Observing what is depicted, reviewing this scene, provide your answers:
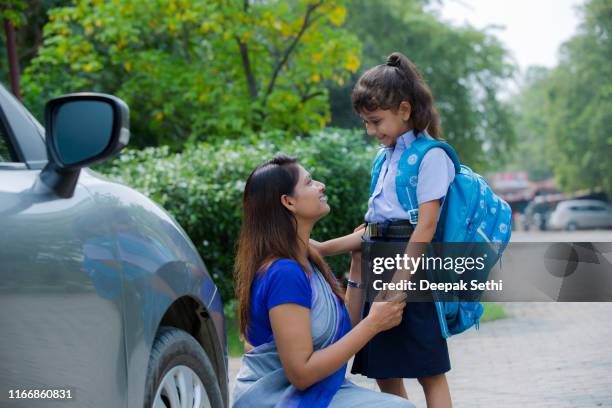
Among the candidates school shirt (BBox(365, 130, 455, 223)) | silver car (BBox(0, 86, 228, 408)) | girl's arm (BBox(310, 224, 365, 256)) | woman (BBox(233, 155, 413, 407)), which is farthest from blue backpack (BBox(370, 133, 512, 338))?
silver car (BBox(0, 86, 228, 408))

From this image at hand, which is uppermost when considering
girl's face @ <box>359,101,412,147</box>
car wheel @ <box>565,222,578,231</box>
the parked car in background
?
girl's face @ <box>359,101,412,147</box>

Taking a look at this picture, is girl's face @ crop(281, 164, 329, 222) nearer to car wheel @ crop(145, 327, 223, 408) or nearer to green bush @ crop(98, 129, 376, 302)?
car wheel @ crop(145, 327, 223, 408)

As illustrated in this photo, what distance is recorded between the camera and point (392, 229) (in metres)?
3.77

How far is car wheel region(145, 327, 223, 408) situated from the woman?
11cm

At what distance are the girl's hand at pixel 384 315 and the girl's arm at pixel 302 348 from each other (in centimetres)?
6

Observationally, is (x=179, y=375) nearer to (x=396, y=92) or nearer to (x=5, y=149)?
(x=5, y=149)

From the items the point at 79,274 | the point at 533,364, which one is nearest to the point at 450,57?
the point at 533,364

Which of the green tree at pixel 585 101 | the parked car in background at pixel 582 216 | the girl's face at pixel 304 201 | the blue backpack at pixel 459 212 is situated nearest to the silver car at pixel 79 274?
the girl's face at pixel 304 201

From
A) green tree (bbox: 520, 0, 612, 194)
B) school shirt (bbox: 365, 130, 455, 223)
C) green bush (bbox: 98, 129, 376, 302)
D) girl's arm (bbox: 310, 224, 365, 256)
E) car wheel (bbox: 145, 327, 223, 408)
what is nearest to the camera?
car wheel (bbox: 145, 327, 223, 408)

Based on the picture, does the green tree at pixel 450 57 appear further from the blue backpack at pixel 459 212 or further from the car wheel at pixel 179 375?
the car wheel at pixel 179 375

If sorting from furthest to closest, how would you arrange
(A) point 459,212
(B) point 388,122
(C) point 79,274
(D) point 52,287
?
(B) point 388,122 < (A) point 459,212 < (C) point 79,274 < (D) point 52,287

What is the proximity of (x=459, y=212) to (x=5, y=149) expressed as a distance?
1.72m

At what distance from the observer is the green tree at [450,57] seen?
1293 inches

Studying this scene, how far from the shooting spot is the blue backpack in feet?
12.1
